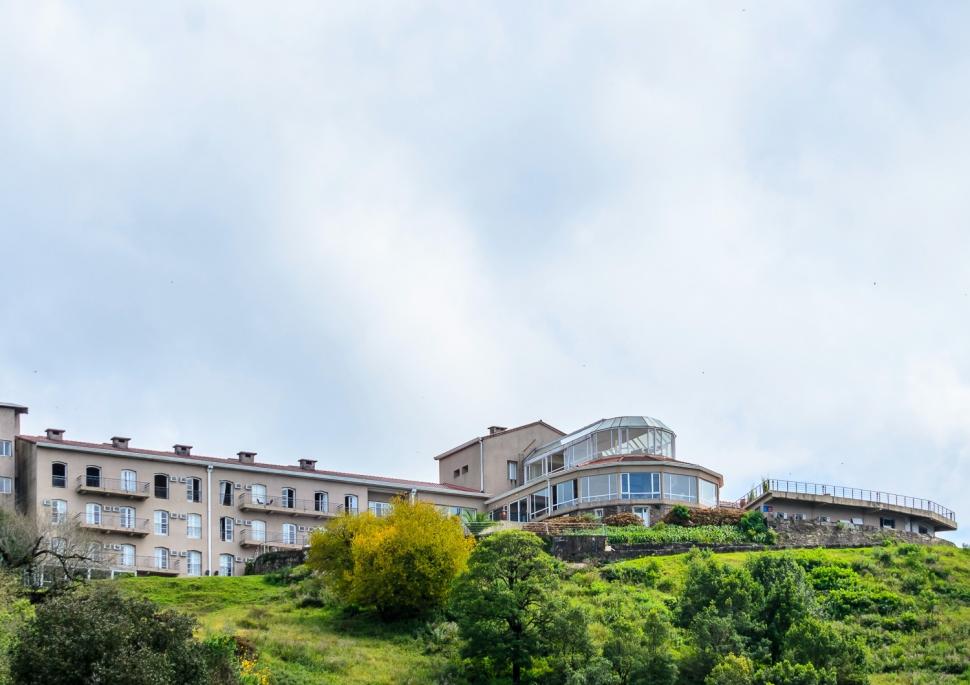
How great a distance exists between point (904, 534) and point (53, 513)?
44.7 metres

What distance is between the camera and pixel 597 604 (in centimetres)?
6378

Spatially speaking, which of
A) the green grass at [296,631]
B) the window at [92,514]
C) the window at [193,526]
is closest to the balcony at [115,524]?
the window at [92,514]

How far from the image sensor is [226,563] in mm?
84188

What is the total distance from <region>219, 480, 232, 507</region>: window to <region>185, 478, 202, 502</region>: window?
1.23 metres

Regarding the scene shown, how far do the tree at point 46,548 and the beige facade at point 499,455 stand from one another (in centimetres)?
2627

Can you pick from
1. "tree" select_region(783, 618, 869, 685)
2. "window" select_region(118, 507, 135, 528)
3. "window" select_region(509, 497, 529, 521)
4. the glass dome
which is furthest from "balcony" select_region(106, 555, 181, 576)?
"tree" select_region(783, 618, 869, 685)

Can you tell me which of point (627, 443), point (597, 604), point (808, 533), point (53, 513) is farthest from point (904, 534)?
point (53, 513)

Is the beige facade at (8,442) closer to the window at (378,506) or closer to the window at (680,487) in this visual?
the window at (378,506)

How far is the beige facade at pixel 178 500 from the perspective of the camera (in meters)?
80.8

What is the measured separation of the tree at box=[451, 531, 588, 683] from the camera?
54344 millimetres

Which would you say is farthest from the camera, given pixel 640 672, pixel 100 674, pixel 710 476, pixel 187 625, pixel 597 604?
pixel 710 476

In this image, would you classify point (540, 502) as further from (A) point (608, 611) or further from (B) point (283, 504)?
(A) point (608, 611)

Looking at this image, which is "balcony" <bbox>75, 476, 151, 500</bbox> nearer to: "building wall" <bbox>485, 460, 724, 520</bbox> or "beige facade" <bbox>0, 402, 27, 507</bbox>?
"beige facade" <bbox>0, 402, 27, 507</bbox>

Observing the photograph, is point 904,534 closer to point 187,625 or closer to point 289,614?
point 289,614
